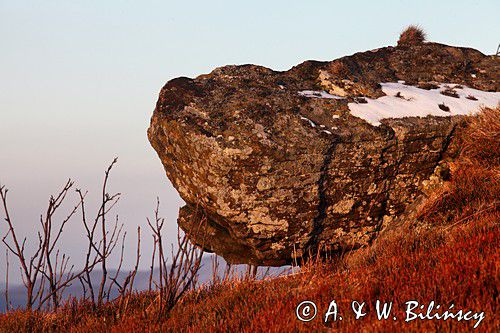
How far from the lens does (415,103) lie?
823cm

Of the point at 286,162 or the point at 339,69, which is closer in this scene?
the point at 286,162

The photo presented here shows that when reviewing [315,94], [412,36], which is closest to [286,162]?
[315,94]

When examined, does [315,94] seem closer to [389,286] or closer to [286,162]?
[286,162]

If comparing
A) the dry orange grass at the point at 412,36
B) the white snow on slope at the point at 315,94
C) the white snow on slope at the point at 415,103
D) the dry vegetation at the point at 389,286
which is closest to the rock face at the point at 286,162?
the white snow on slope at the point at 315,94

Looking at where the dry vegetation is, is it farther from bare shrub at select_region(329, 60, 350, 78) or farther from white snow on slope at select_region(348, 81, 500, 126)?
bare shrub at select_region(329, 60, 350, 78)

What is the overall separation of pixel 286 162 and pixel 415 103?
114 inches

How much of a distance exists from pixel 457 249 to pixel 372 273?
2.94 feet

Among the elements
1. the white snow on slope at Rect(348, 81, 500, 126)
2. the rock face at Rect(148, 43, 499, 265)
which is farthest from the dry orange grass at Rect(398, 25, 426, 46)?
the rock face at Rect(148, 43, 499, 265)

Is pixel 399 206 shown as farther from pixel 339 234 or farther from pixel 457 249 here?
pixel 457 249

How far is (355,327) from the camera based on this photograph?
11.8 ft

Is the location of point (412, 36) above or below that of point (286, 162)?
above

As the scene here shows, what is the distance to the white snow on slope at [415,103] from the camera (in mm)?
7711

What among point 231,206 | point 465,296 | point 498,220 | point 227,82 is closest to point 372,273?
point 465,296

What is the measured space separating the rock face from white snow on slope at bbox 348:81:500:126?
0.20 metres
